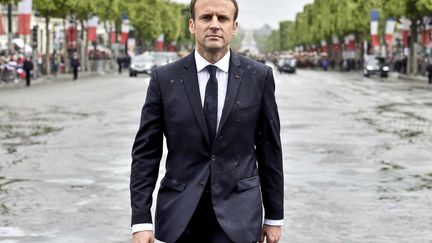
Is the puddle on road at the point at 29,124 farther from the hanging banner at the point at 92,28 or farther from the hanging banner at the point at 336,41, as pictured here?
the hanging banner at the point at 336,41

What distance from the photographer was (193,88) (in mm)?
4918

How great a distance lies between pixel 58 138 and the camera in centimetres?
2133

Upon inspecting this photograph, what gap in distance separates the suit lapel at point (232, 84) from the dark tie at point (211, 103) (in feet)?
0.14

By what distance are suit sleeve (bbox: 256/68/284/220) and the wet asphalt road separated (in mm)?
4919

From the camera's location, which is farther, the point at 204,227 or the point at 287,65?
the point at 287,65

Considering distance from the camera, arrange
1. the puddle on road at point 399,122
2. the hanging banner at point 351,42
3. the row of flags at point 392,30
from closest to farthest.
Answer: the puddle on road at point 399,122
the row of flags at point 392,30
the hanging banner at point 351,42

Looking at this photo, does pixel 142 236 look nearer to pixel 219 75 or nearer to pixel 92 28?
pixel 219 75

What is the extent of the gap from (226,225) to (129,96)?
3500 cm

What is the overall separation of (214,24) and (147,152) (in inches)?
25.1

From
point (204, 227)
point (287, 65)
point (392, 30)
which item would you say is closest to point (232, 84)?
point (204, 227)

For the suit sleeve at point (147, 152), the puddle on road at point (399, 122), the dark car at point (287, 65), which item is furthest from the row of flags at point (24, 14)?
the suit sleeve at point (147, 152)

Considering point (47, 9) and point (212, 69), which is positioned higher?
point (47, 9)

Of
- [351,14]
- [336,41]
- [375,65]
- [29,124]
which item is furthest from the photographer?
[336,41]

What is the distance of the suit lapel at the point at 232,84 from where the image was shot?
4.89m
